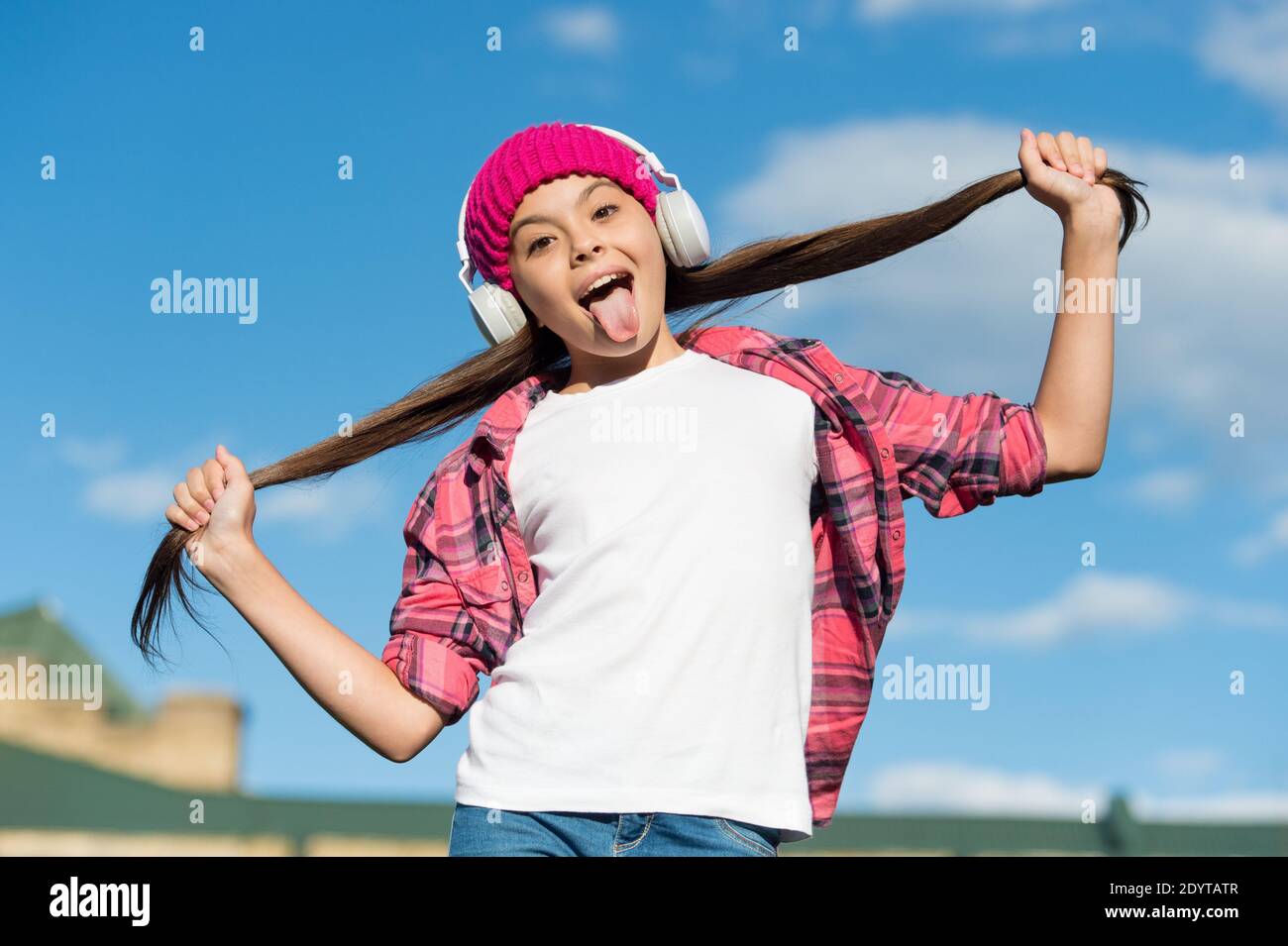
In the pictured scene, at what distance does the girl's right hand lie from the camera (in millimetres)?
2795

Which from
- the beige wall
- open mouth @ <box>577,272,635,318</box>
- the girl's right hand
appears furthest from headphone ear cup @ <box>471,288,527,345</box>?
the beige wall

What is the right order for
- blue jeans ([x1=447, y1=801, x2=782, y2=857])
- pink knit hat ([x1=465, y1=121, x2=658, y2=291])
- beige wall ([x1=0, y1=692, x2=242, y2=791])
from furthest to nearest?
1. beige wall ([x1=0, y1=692, x2=242, y2=791])
2. pink knit hat ([x1=465, y1=121, x2=658, y2=291])
3. blue jeans ([x1=447, y1=801, x2=782, y2=857])

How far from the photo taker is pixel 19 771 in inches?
364

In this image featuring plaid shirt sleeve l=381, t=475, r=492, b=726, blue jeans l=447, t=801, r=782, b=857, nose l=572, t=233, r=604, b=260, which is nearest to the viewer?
blue jeans l=447, t=801, r=782, b=857

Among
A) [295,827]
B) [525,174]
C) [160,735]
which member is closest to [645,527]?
[525,174]

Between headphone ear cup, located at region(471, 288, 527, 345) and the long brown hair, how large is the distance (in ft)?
0.30

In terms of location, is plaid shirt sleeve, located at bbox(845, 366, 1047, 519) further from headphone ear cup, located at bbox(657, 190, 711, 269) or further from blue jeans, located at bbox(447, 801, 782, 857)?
blue jeans, located at bbox(447, 801, 782, 857)

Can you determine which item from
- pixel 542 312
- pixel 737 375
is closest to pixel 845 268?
pixel 737 375

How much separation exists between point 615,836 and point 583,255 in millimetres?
1157

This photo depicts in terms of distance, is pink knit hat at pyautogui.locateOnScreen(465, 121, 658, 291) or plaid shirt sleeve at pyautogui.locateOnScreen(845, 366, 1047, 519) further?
pink knit hat at pyautogui.locateOnScreen(465, 121, 658, 291)
